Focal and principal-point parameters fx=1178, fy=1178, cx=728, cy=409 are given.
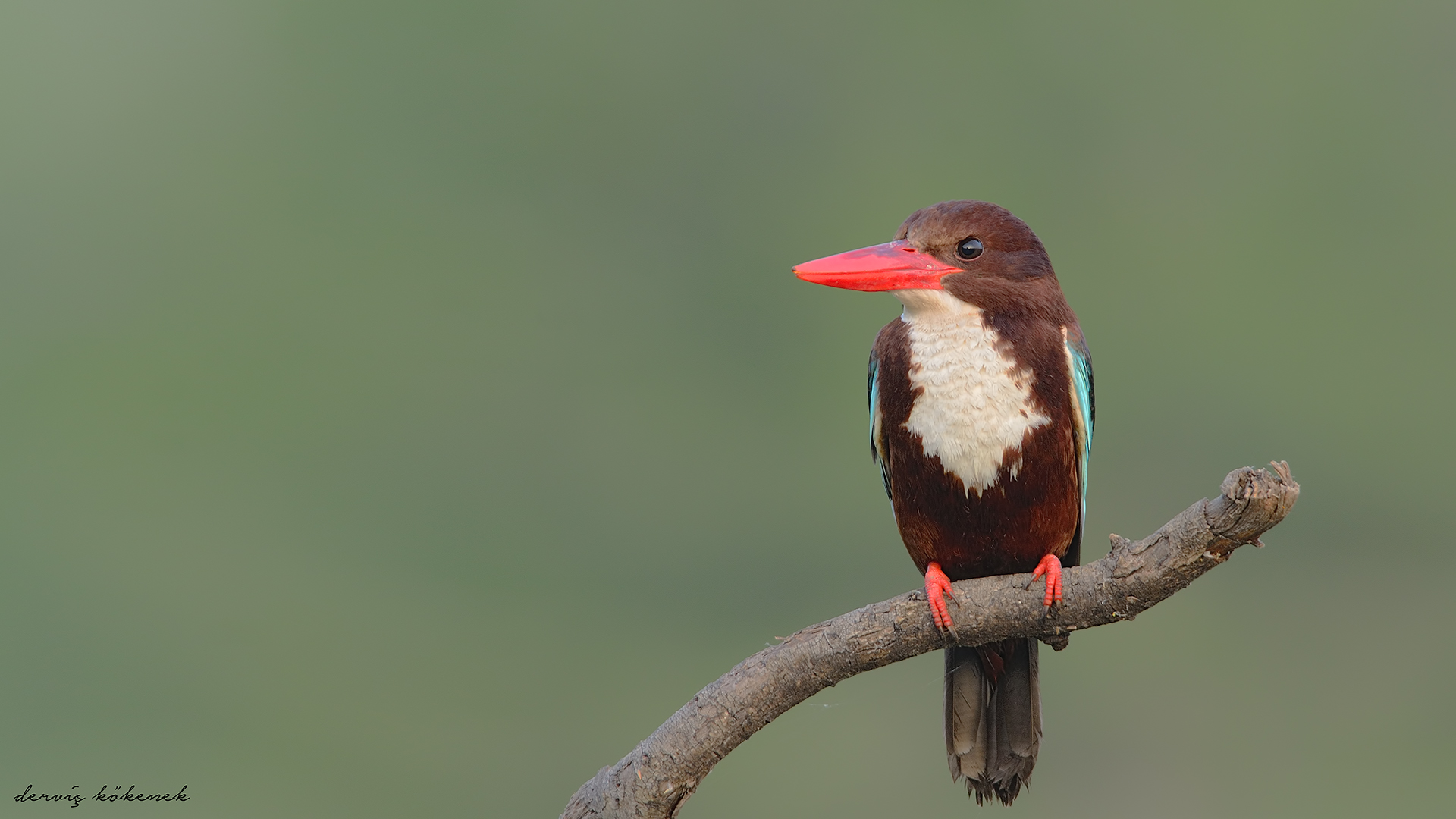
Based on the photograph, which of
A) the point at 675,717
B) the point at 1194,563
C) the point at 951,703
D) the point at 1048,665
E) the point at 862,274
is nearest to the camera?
the point at 1194,563

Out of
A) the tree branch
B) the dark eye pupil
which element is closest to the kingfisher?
the dark eye pupil

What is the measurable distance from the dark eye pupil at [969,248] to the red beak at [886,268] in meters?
0.04

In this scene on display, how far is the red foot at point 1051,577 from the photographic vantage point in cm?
191

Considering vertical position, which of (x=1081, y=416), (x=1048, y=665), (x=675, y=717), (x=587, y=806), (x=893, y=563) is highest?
(x=893, y=563)

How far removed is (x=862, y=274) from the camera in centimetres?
213

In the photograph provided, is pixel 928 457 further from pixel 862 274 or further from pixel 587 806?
pixel 587 806

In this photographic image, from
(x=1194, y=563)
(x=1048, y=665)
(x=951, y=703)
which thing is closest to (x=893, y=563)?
(x=1048, y=665)

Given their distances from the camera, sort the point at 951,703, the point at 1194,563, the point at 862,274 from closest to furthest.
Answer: the point at 1194,563 → the point at 862,274 → the point at 951,703

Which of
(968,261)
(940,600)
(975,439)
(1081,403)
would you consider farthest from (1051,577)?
(968,261)

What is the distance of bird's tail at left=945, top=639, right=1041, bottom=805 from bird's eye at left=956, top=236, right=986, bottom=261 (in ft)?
2.42

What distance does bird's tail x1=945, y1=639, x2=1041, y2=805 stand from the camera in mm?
2268

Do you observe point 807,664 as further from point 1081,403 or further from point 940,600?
point 1081,403

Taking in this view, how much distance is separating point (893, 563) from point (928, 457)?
6.60 meters

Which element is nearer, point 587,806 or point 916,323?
point 587,806
